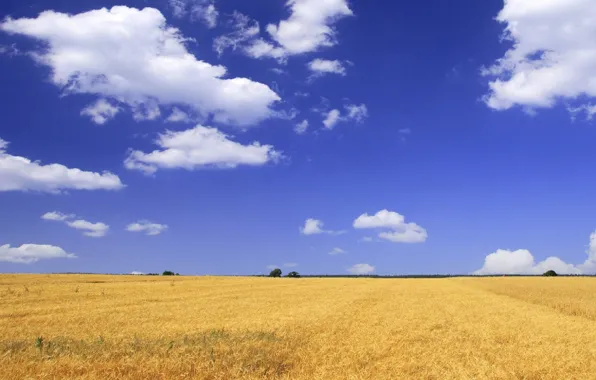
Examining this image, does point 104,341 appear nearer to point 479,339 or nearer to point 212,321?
point 212,321

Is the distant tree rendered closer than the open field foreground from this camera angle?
No

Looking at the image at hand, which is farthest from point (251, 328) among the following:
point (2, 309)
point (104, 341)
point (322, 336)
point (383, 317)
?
point (2, 309)

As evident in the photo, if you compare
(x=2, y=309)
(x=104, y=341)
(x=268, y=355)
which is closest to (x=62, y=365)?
(x=104, y=341)

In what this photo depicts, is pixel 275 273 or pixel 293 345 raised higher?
pixel 293 345

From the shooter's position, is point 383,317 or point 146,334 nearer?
point 146,334

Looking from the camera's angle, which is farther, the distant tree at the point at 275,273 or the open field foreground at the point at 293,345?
the distant tree at the point at 275,273

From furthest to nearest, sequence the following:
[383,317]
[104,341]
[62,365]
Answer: [383,317], [104,341], [62,365]

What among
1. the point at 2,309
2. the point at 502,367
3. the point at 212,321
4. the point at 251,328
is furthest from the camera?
the point at 2,309

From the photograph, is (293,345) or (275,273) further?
(275,273)

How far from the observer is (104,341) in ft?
49.9

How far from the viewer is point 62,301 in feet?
105

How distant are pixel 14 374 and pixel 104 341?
420cm

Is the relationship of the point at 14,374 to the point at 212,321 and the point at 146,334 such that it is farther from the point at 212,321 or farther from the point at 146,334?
the point at 212,321

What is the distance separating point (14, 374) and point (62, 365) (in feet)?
3.40
